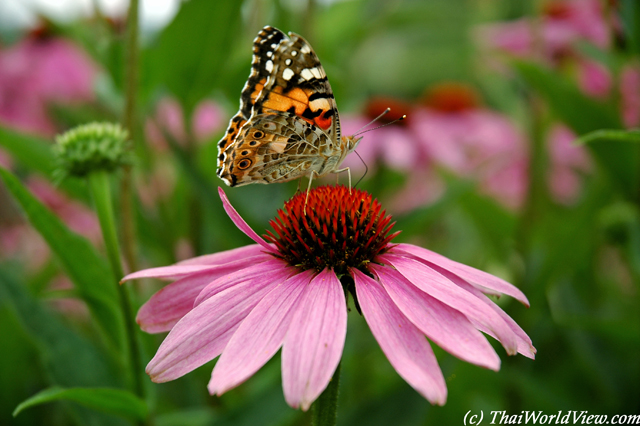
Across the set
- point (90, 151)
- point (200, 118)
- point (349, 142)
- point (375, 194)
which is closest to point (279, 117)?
point (349, 142)

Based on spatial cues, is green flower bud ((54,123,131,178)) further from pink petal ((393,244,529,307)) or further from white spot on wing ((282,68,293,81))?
pink petal ((393,244,529,307))

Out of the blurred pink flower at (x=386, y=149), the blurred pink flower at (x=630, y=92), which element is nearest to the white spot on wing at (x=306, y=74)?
the blurred pink flower at (x=386, y=149)

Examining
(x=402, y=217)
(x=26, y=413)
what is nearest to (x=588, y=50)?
(x=402, y=217)

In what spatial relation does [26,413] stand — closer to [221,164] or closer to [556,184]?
[221,164]

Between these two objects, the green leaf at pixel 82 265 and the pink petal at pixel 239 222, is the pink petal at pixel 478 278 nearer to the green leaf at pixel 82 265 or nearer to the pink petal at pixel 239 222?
the pink petal at pixel 239 222

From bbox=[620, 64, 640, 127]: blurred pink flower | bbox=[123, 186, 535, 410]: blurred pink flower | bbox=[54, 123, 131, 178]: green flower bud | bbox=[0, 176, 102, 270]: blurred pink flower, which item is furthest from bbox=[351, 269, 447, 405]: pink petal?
bbox=[0, 176, 102, 270]: blurred pink flower

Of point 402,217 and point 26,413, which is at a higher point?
point 402,217
